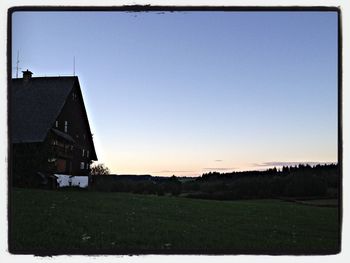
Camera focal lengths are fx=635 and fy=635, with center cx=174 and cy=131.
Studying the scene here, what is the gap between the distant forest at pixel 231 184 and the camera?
4.54m

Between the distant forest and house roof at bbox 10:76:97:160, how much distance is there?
0.30 metres

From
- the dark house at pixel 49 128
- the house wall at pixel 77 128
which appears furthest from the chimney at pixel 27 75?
the house wall at pixel 77 128

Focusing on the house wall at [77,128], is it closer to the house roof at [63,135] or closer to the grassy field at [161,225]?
the house roof at [63,135]

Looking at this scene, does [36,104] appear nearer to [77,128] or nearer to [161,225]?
[77,128]

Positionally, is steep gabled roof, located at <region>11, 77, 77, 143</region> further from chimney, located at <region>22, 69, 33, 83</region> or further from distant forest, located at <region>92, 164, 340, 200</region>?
distant forest, located at <region>92, 164, 340, 200</region>

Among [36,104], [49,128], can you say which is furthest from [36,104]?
[49,128]

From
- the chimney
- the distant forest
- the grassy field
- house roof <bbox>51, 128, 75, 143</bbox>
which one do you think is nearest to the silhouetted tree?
the distant forest

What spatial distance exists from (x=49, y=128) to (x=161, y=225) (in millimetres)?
1038

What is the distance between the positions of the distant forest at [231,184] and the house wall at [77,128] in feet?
0.49

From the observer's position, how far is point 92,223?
4418 mm

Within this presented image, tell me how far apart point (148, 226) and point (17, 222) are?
0.89 m
